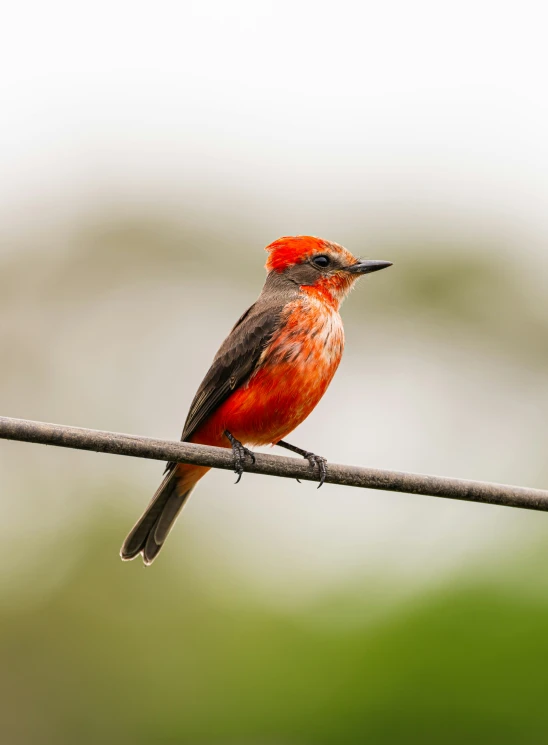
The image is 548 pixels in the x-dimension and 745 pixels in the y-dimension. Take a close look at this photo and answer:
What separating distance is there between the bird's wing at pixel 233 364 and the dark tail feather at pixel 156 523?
1.19 feet

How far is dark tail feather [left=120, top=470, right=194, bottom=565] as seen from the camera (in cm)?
543

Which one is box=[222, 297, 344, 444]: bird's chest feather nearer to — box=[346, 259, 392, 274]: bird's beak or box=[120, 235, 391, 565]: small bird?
box=[120, 235, 391, 565]: small bird

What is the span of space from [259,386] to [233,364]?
20cm

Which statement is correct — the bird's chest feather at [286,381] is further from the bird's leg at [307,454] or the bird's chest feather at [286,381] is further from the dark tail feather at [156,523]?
the dark tail feather at [156,523]

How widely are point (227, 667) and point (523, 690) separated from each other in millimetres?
2207

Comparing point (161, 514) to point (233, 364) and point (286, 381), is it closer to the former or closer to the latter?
point (233, 364)

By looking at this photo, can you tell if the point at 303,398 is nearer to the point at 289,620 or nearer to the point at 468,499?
the point at 468,499

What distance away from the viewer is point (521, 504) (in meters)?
3.12

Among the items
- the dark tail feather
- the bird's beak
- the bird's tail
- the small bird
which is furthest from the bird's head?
the dark tail feather

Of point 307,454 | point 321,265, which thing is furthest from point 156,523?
point 321,265

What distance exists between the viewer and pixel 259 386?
5188mm

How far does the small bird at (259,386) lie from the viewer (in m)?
5.17

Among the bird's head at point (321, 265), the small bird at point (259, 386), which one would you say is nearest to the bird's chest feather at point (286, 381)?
the small bird at point (259, 386)

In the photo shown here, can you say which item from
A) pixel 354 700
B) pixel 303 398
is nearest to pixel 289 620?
pixel 354 700
